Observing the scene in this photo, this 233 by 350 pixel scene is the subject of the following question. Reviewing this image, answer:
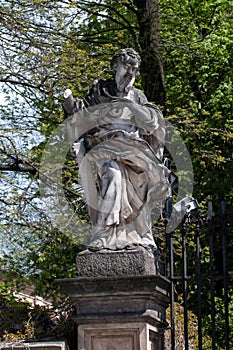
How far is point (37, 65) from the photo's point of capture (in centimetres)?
1367

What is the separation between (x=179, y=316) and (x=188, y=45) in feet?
22.0

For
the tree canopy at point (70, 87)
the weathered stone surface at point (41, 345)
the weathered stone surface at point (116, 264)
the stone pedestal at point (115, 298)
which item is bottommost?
the weathered stone surface at point (41, 345)

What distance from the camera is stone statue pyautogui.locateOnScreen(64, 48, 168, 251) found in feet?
24.3

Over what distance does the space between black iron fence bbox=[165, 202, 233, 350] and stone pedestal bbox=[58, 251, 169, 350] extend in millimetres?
332

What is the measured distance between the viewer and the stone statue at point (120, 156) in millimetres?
7414

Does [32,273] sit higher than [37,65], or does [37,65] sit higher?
[37,65]

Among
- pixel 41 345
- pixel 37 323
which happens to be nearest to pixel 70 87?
pixel 37 323

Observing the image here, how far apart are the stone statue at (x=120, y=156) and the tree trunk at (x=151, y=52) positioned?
25.7 ft

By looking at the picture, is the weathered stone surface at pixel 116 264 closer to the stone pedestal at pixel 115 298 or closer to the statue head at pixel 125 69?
the stone pedestal at pixel 115 298

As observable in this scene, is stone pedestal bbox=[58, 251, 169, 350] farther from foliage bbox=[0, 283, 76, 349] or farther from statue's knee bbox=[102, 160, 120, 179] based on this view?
foliage bbox=[0, 283, 76, 349]

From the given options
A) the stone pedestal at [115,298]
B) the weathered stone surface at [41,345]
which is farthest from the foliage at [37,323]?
the stone pedestal at [115,298]

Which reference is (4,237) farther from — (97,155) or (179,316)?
(97,155)

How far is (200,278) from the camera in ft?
23.3

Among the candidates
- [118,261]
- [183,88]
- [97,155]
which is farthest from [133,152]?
[183,88]
